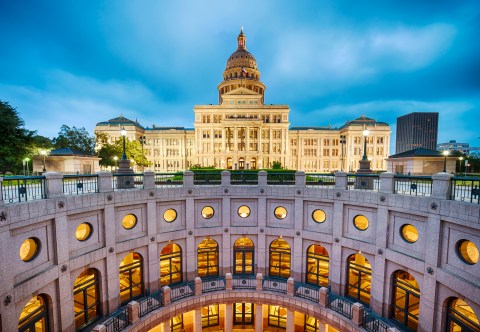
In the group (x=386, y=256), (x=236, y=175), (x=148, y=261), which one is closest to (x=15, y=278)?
(x=148, y=261)

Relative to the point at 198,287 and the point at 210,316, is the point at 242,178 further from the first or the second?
the point at 210,316

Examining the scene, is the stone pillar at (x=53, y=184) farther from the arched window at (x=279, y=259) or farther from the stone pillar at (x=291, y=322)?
the stone pillar at (x=291, y=322)

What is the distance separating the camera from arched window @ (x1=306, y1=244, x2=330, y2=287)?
50.8 feet

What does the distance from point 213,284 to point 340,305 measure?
824 centimetres

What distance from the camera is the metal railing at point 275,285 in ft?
49.0

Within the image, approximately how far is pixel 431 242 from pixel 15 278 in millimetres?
18677

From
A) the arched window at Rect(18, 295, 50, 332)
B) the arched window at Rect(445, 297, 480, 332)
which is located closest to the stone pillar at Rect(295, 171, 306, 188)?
the arched window at Rect(445, 297, 480, 332)

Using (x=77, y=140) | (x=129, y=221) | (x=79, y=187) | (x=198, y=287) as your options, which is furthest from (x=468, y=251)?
(x=77, y=140)

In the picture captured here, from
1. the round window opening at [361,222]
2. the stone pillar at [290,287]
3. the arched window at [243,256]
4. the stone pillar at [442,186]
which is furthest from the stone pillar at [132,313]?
the stone pillar at [442,186]

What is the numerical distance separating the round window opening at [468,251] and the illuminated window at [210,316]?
1556 centimetres

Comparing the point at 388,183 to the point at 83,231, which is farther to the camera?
the point at 388,183

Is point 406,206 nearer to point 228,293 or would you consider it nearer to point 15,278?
point 228,293

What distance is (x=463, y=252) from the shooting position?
9812 mm

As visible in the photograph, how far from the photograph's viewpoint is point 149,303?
1333 centimetres
